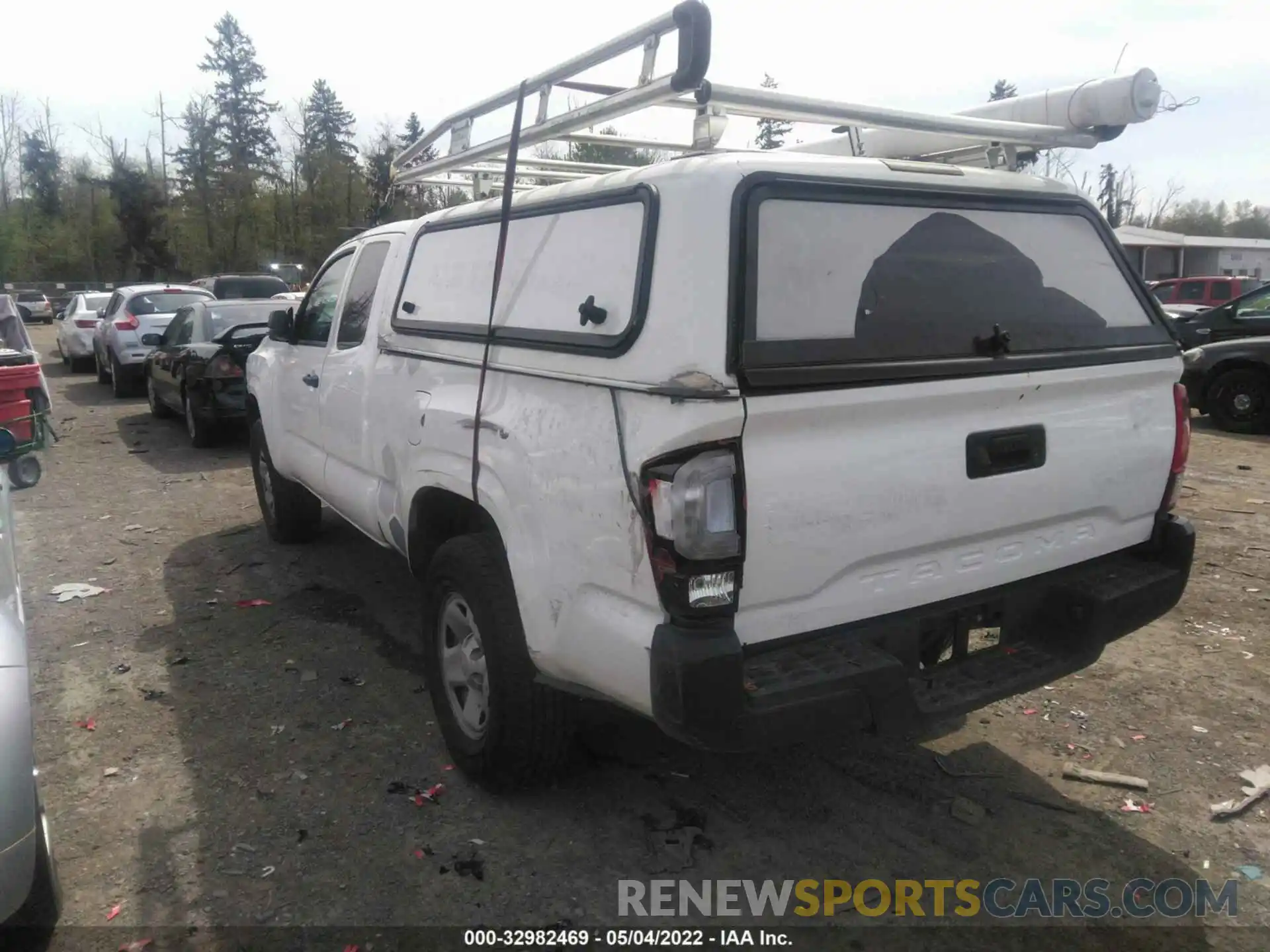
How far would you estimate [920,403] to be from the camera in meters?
2.79

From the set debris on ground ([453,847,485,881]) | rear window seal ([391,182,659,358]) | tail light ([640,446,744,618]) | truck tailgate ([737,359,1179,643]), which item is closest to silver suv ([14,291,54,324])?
rear window seal ([391,182,659,358])

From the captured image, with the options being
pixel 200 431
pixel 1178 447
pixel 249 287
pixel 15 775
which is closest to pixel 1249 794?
pixel 1178 447

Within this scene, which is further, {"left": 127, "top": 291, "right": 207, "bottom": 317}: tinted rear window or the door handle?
{"left": 127, "top": 291, "right": 207, "bottom": 317}: tinted rear window

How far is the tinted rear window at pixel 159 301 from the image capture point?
1528 centimetres

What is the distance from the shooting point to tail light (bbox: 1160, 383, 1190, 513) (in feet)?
11.2

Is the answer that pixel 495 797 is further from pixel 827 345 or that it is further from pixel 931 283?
pixel 931 283

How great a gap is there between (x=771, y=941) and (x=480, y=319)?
2.29 meters

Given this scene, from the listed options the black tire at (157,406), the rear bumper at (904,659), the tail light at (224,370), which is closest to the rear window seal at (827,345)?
the rear bumper at (904,659)

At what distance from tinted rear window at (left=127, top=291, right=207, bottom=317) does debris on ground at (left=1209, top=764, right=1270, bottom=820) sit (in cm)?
1522

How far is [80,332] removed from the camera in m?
19.3

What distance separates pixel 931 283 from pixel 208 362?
29.3 feet

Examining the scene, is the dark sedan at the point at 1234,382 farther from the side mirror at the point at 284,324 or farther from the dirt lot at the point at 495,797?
the side mirror at the point at 284,324

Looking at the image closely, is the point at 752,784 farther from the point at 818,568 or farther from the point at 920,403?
the point at 920,403

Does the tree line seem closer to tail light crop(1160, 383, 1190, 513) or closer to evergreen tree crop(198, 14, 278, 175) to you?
Result: evergreen tree crop(198, 14, 278, 175)
